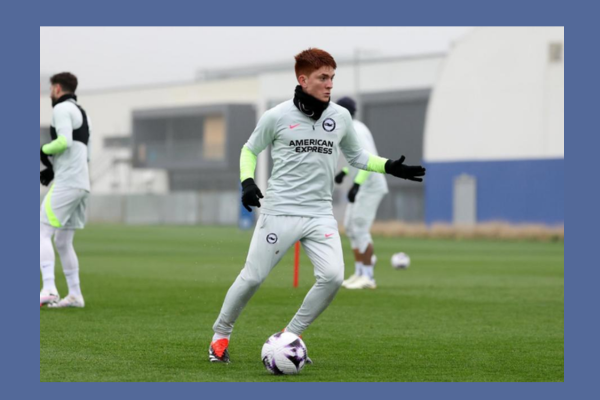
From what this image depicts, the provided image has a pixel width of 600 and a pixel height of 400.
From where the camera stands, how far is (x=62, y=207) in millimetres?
12242

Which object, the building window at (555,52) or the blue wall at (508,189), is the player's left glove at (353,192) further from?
the building window at (555,52)

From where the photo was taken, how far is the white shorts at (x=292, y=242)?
8297 millimetres

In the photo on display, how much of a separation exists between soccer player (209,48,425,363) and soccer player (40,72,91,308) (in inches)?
171

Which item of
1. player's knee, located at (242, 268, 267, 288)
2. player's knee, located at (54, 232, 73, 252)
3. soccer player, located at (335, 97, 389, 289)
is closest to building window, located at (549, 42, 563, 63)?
soccer player, located at (335, 97, 389, 289)

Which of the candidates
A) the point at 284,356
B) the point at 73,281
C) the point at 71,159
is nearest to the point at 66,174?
the point at 71,159

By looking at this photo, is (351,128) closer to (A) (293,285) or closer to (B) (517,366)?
(B) (517,366)

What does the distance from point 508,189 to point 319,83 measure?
142 ft

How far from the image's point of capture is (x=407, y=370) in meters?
8.23

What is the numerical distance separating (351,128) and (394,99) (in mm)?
52411

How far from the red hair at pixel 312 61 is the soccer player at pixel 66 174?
464 centimetres

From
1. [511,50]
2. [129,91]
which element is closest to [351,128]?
[511,50]

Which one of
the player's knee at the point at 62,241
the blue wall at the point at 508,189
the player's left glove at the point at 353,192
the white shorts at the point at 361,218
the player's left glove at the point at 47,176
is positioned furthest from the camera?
the blue wall at the point at 508,189


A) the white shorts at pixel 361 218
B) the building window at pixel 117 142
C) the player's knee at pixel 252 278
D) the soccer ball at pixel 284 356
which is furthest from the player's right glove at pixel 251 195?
the building window at pixel 117 142

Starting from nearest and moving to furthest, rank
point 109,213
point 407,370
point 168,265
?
1. point 407,370
2. point 168,265
3. point 109,213
